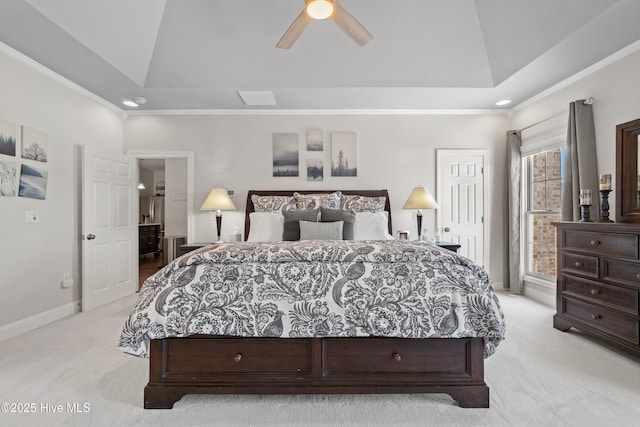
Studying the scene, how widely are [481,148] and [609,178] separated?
72.6 inches

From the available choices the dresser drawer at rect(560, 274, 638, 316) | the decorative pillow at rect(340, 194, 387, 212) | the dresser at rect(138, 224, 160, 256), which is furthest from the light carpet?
the dresser at rect(138, 224, 160, 256)

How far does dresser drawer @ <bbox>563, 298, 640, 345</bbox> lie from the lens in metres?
2.40

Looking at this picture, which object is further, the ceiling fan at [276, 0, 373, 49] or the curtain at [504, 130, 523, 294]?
the curtain at [504, 130, 523, 294]

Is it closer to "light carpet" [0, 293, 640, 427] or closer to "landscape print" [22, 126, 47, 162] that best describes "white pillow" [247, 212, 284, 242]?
"light carpet" [0, 293, 640, 427]

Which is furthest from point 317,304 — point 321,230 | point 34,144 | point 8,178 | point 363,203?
point 34,144

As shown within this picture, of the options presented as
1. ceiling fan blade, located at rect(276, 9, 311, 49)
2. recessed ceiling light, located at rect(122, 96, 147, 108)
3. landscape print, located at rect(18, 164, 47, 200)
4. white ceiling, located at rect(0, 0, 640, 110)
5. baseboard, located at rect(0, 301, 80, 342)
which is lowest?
baseboard, located at rect(0, 301, 80, 342)

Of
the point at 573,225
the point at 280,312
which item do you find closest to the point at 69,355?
the point at 280,312

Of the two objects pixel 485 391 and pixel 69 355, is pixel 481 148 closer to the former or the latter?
pixel 485 391

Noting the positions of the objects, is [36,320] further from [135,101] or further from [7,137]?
[135,101]

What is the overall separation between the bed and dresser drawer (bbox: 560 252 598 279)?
162 cm

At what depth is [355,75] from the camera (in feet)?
11.7

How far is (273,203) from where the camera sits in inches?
164

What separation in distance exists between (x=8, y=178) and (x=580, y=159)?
215 inches

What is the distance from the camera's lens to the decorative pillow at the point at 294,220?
3.48m
